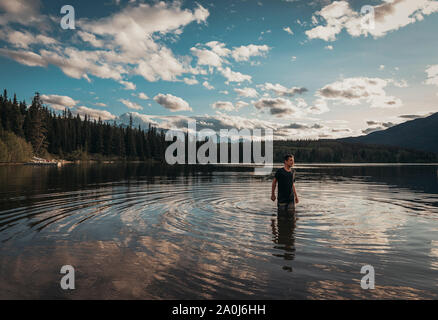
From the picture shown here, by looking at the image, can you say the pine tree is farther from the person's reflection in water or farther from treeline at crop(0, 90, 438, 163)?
the person's reflection in water

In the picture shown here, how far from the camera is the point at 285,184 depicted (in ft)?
42.5

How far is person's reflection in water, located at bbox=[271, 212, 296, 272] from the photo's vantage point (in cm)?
760

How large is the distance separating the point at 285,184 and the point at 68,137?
147 meters

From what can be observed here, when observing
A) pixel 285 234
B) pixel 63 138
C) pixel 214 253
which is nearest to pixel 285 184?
pixel 285 234

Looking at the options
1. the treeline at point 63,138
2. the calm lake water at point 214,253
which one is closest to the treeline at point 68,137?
the treeline at point 63,138

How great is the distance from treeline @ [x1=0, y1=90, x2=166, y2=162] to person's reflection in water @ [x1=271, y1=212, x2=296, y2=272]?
308 ft

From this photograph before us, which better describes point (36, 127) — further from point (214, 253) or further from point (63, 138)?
point (214, 253)

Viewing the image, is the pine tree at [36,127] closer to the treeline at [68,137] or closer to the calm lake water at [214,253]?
the treeline at [68,137]

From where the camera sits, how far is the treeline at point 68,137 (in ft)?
348

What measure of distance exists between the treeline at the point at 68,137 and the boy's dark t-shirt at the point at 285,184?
93145mm

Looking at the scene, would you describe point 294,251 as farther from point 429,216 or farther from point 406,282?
point 429,216

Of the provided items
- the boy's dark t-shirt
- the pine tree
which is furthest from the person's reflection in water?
the pine tree

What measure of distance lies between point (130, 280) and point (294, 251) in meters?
4.58

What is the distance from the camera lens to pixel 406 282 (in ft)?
19.5
